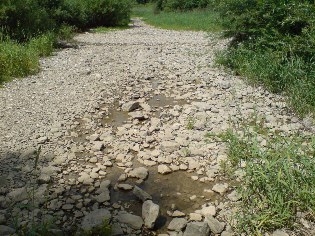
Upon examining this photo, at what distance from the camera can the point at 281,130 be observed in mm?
5680

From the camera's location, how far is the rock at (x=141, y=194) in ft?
13.8

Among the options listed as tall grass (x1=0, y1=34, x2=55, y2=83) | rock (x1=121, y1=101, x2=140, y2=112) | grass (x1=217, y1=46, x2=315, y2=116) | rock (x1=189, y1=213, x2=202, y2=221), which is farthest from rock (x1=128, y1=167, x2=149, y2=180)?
tall grass (x1=0, y1=34, x2=55, y2=83)

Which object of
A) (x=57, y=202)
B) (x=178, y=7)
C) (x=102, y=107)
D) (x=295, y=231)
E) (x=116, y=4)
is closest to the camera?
(x=295, y=231)

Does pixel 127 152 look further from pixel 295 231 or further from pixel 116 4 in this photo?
pixel 116 4

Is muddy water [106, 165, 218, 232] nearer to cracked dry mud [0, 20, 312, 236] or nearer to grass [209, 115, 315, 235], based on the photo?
cracked dry mud [0, 20, 312, 236]

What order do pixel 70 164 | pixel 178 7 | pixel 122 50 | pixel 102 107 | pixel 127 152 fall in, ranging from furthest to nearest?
pixel 178 7 → pixel 122 50 → pixel 102 107 → pixel 127 152 → pixel 70 164

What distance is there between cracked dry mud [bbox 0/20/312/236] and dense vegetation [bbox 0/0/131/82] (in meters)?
0.57

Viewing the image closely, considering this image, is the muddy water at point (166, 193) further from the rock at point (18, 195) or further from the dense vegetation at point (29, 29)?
the dense vegetation at point (29, 29)

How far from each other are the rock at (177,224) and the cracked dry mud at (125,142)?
11 millimetres

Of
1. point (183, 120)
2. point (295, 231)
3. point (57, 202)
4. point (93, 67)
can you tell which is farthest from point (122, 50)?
point (295, 231)

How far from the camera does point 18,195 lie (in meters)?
4.07

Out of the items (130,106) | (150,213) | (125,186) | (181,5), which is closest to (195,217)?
(150,213)

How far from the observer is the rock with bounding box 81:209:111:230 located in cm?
358

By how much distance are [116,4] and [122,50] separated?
9.42 meters
